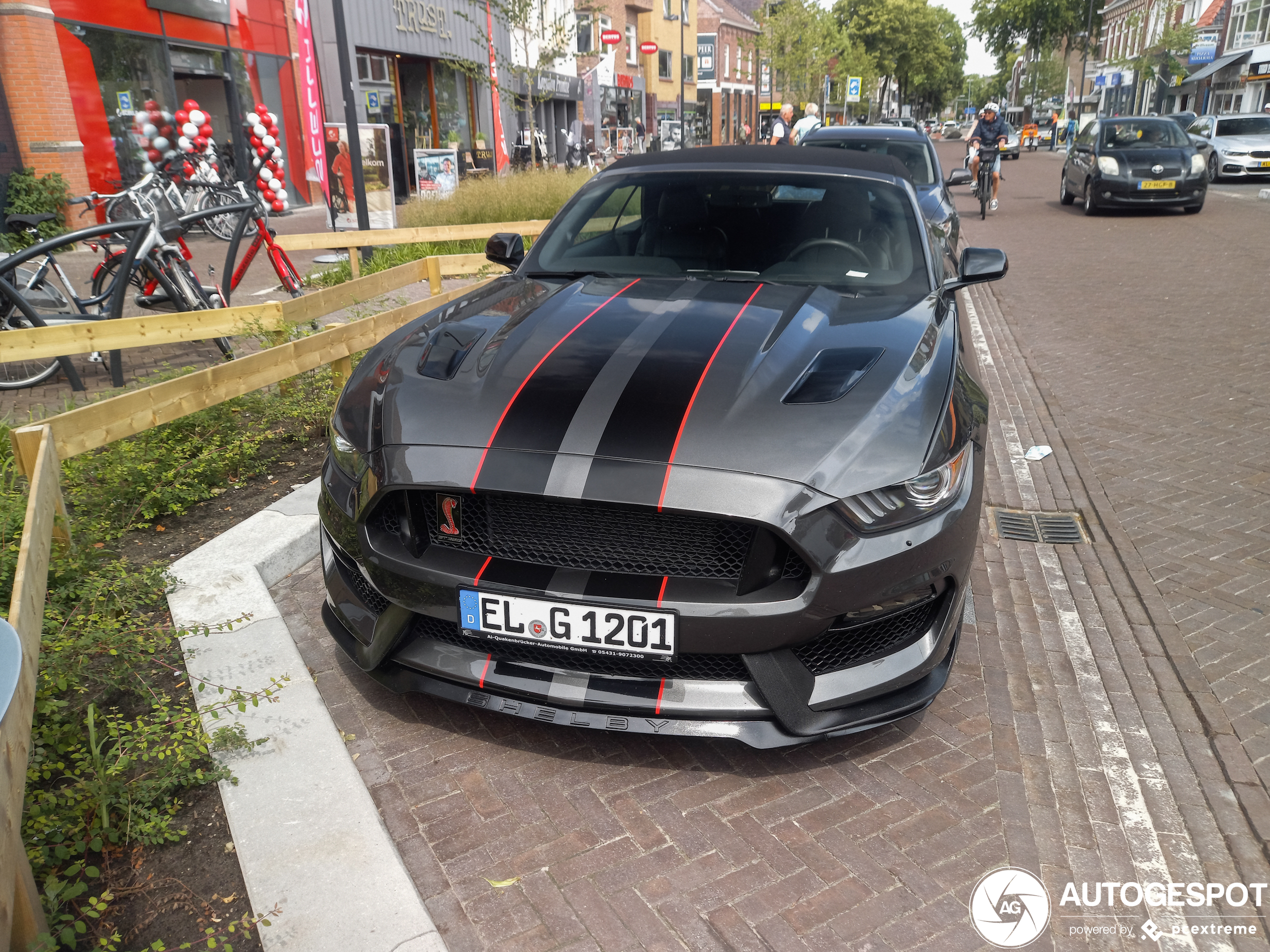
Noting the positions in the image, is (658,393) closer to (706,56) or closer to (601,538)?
(601,538)

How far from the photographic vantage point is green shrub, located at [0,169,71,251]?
43.0ft

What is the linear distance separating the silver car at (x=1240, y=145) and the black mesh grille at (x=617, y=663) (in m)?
25.5

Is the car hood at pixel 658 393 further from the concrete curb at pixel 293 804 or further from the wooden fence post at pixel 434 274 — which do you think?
the wooden fence post at pixel 434 274

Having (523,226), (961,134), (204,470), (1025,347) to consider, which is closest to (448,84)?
(523,226)

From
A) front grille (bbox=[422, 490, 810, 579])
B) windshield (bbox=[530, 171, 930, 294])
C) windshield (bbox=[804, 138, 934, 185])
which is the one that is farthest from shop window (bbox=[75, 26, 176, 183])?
front grille (bbox=[422, 490, 810, 579])

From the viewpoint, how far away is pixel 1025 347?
7.90m

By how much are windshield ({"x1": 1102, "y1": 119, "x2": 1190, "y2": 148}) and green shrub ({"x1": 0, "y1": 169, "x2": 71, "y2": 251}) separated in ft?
55.4

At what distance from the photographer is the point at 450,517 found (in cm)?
262

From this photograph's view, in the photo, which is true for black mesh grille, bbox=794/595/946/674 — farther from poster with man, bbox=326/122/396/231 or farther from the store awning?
the store awning

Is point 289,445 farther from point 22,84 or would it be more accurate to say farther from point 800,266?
point 22,84

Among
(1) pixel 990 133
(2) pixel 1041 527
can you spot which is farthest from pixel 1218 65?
(2) pixel 1041 527

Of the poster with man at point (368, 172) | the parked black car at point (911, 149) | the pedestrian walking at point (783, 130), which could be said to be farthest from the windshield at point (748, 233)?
the pedestrian walking at point (783, 130)

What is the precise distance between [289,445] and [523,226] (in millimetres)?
5987

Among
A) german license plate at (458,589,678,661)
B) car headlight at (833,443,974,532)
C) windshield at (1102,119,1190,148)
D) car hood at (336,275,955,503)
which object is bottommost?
german license plate at (458,589,678,661)
